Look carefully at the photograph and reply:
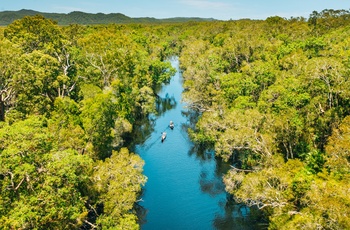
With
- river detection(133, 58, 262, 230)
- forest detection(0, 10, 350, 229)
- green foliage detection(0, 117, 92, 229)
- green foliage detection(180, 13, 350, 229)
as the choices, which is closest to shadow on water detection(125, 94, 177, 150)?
river detection(133, 58, 262, 230)

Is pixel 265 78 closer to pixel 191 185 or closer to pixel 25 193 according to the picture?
pixel 191 185

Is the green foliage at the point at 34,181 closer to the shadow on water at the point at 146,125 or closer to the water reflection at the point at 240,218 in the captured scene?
the water reflection at the point at 240,218

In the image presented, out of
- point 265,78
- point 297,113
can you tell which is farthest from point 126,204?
point 265,78

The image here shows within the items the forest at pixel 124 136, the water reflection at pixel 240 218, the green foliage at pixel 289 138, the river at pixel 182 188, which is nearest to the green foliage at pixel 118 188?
the forest at pixel 124 136

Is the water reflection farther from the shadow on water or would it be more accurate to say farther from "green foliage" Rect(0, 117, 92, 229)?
the shadow on water

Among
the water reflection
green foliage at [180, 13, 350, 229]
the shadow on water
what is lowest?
the water reflection
